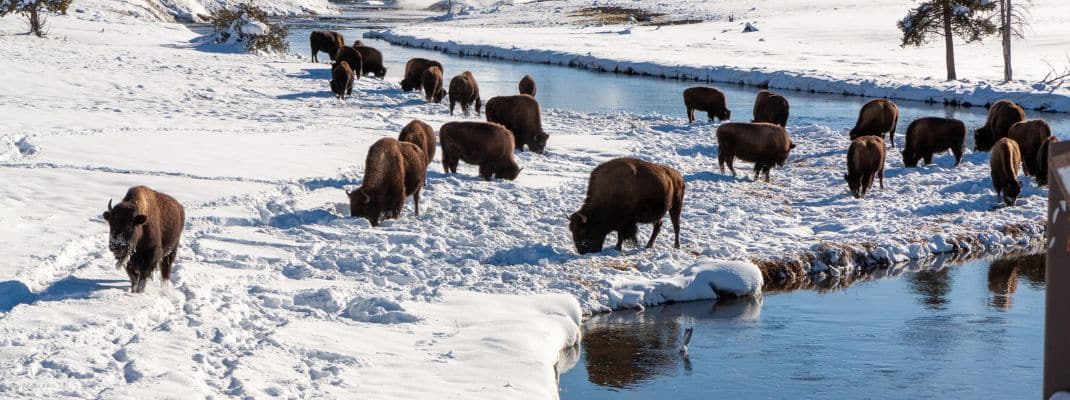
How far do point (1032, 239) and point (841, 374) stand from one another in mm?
6913

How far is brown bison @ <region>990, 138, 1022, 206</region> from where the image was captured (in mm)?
16375

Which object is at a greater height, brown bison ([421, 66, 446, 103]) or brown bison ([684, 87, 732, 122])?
brown bison ([421, 66, 446, 103])

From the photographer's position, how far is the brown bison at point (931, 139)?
1977 cm

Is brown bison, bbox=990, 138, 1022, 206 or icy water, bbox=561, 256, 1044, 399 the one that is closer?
icy water, bbox=561, 256, 1044, 399

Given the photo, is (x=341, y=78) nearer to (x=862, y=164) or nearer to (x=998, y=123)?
(x=862, y=164)

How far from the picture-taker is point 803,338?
33.4 ft

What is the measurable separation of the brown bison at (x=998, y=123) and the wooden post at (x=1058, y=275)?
19.0m

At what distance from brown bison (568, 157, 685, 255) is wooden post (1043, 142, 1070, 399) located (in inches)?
336

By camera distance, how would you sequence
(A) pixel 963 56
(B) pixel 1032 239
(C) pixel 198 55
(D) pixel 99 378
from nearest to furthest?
(D) pixel 99 378 < (B) pixel 1032 239 < (C) pixel 198 55 < (A) pixel 963 56

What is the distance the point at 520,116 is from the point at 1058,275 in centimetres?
1664

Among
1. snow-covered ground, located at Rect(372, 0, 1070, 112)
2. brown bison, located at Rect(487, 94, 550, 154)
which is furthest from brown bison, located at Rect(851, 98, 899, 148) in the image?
snow-covered ground, located at Rect(372, 0, 1070, 112)

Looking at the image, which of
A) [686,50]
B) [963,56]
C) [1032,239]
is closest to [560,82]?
[686,50]

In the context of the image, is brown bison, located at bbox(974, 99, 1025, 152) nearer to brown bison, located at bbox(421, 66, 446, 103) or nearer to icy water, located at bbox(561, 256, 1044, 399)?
icy water, located at bbox(561, 256, 1044, 399)

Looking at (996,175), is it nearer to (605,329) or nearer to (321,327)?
(605,329)
